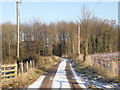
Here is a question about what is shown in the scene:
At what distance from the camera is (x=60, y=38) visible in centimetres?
5600

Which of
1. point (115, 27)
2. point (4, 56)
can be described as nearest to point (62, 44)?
point (115, 27)

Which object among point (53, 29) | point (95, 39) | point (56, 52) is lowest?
point (56, 52)

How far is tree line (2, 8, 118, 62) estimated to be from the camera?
26250 millimetres

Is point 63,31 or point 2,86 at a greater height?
point 63,31

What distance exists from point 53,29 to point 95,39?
14.8 metres

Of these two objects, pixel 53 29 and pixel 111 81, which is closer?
pixel 111 81

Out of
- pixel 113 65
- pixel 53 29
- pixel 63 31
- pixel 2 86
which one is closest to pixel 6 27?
pixel 2 86

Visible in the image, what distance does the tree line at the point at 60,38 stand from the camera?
86.1ft

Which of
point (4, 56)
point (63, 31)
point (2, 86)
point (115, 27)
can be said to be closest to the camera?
point (2, 86)

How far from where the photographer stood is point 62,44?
55.8 m

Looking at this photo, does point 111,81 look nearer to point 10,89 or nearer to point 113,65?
point 113,65

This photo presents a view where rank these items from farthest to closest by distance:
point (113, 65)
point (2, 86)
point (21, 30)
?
point (21, 30), point (113, 65), point (2, 86)

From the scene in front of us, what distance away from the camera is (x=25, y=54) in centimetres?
2342

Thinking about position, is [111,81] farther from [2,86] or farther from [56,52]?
[56,52]
